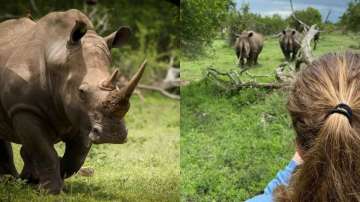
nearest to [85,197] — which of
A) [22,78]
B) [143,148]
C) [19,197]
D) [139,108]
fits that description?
[19,197]

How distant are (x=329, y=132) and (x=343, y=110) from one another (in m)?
0.05

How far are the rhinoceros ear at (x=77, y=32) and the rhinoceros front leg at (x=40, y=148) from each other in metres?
0.37

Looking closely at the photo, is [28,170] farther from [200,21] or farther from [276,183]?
[276,183]

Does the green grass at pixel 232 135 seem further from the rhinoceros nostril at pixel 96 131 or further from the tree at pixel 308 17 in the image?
the rhinoceros nostril at pixel 96 131

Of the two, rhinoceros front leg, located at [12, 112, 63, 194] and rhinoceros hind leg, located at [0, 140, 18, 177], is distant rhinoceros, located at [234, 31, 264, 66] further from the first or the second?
rhinoceros hind leg, located at [0, 140, 18, 177]

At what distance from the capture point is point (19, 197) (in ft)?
8.36

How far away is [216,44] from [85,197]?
2.84 ft

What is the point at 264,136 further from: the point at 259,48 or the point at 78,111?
the point at 78,111

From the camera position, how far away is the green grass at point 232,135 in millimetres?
3049

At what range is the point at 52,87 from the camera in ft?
8.64

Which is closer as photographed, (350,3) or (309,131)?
(309,131)

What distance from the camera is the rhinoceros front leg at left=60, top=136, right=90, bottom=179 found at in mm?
2732

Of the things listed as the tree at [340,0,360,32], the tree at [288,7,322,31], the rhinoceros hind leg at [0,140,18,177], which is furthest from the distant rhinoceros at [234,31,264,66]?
the rhinoceros hind leg at [0,140,18,177]

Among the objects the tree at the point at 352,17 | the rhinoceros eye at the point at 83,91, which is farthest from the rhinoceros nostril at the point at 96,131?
the tree at the point at 352,17
